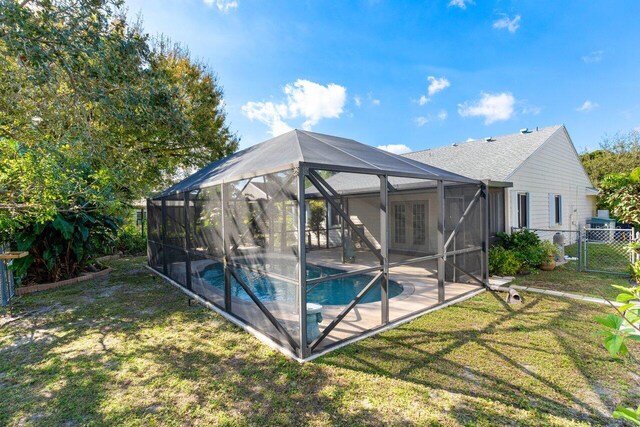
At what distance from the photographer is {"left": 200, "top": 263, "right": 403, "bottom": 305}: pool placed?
4.26 metres

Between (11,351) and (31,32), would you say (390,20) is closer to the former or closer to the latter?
(31,32)

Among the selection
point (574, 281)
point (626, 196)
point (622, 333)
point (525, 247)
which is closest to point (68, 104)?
point (622, 333)

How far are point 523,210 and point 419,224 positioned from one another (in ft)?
11.2

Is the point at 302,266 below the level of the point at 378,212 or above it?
below

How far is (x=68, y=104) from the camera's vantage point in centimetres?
719

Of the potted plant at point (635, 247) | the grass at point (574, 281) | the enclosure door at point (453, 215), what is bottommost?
the grass at point (574, 281)

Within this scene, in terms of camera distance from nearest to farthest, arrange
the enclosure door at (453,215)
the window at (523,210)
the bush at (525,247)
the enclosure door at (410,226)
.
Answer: the enclosure door at (453,215)
the bush at (525,247)
the window at (523,210)
the enclosure door at (410,226)

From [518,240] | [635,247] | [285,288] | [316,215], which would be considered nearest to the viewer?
[285,288]

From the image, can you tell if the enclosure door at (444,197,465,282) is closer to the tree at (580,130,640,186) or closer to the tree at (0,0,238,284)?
the tree at (0,0,238,284)

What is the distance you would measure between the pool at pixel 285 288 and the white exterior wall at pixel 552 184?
557 cm

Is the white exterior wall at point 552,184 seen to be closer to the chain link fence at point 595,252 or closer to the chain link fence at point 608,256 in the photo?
the chain link fence at point 595,252

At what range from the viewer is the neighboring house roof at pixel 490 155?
32.1 ft

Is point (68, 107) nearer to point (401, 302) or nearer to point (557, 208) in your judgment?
point (401, 302)

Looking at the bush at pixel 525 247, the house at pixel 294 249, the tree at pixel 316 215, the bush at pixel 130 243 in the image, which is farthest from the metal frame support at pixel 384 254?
the bush at pixel 130 243
